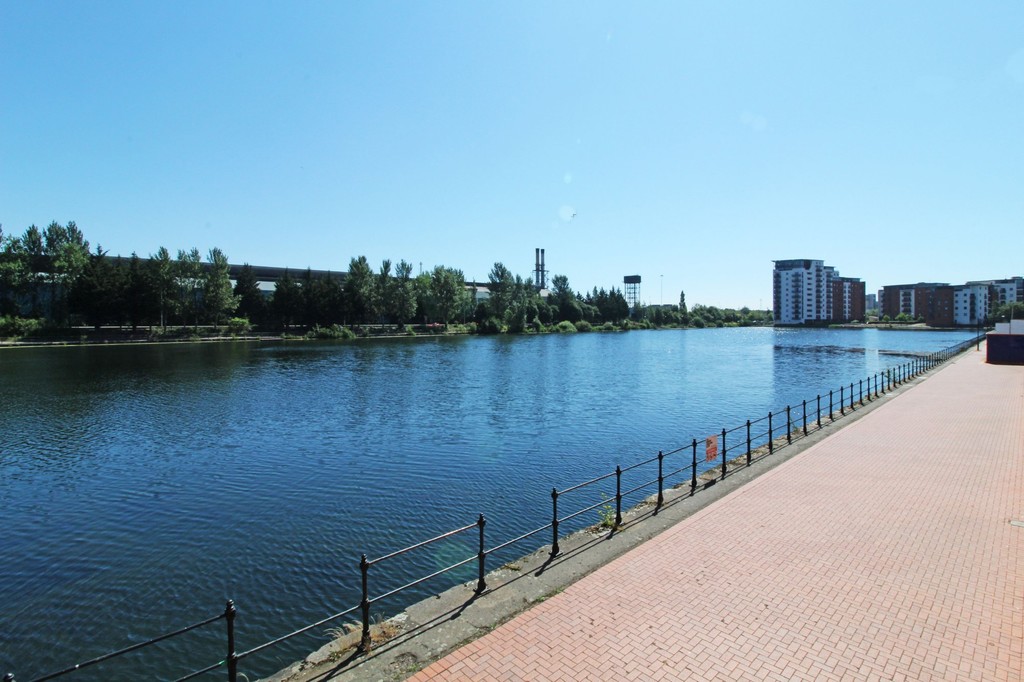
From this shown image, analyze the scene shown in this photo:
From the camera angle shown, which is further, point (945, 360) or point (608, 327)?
point (608, 327)

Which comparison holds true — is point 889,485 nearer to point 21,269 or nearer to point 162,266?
point 162,266

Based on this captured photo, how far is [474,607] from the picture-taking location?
777 cm

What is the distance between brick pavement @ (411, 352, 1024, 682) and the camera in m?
6.23

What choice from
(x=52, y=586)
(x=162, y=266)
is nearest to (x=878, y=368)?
(x=52, y=586)

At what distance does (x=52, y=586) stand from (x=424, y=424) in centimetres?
1651

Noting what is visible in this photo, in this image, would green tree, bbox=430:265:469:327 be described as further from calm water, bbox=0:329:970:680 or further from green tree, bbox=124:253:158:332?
calm water, bbox=0:329:970:680

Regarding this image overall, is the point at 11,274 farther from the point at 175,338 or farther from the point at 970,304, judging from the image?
the point at 970,304

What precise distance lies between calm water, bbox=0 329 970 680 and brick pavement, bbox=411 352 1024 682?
413 centimetres

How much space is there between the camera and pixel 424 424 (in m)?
26.8

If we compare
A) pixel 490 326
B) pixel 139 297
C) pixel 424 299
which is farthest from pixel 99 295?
pixel 490 326

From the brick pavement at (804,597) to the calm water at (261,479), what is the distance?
4132 mm

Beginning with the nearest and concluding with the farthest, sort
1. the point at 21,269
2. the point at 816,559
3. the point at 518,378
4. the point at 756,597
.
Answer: the point at 756,597 → the point at 816,559 → the point at 518,378 → the point at 21,269

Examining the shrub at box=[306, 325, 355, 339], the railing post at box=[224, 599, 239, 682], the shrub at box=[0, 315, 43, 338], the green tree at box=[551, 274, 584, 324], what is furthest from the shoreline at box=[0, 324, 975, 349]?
→ the railing post at box=[224, 599, 239, 682]

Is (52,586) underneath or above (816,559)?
underneath
